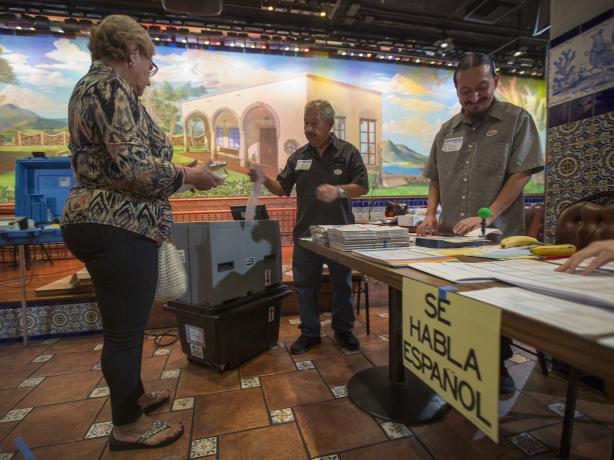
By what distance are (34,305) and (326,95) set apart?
17.9 feet

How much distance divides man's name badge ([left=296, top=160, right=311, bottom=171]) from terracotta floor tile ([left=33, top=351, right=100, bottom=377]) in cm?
189

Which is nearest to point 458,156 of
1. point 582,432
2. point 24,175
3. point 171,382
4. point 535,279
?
point 535,279

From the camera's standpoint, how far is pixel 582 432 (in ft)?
4.56

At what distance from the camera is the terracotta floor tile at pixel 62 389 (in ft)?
5.75

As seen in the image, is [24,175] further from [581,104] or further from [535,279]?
[581,104]

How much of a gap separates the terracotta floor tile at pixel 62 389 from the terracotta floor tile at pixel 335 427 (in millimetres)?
1240

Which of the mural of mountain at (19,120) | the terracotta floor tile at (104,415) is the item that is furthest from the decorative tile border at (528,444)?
the mural of mountain at (19,120)

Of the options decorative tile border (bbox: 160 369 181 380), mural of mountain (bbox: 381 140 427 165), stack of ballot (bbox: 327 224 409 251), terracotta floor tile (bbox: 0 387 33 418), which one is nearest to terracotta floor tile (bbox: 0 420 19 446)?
terracotta floor tile (bbox: 0 387 33 418)

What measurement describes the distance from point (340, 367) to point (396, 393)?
0.46 metres

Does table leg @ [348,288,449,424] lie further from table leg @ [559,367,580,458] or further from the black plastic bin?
the black plastic bin

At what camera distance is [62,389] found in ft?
6.11

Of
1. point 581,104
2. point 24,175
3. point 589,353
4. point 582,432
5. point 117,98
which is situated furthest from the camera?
point 24,175

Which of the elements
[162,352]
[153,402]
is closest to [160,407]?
[153,402]

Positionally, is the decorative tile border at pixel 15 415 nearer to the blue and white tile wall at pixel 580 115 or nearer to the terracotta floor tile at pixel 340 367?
the terracotta floor tile at pixel 340 367
